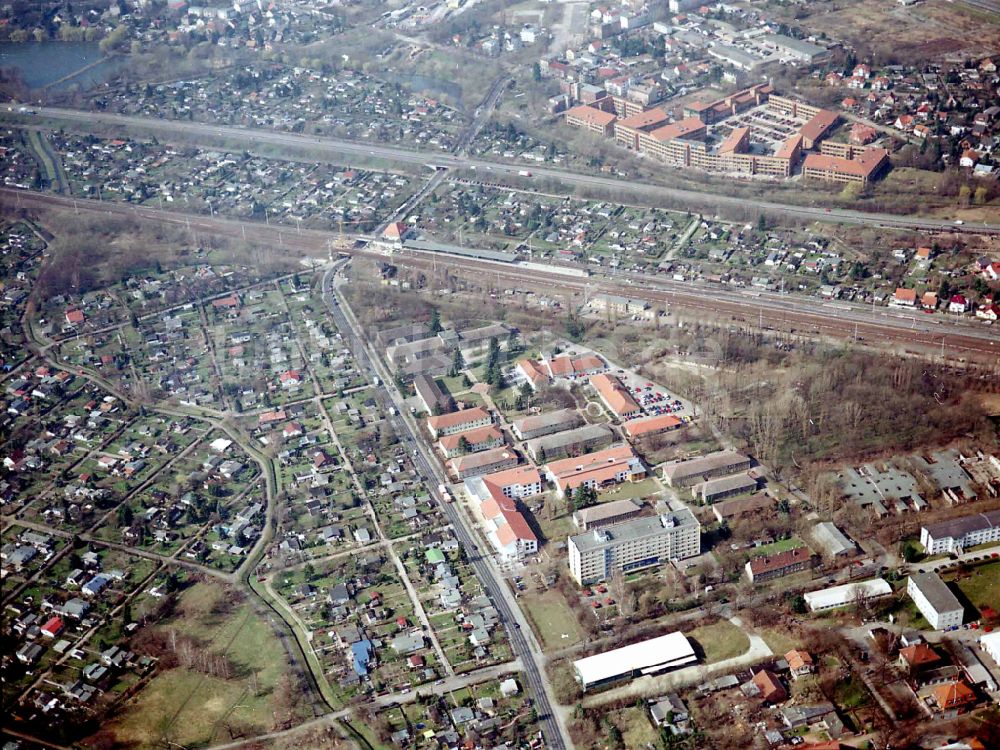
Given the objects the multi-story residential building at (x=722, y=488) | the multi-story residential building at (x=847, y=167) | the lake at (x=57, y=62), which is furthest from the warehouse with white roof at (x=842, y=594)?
the lake at (x=57, y=62)

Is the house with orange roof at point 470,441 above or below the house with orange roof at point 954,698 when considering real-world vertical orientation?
below

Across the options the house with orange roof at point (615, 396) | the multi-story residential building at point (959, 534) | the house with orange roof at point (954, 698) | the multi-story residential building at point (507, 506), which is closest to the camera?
the house with orange roof at point (954, 698)

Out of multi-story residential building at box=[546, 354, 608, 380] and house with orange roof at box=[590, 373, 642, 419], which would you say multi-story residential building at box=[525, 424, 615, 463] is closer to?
house with orange roof at box=[590, 373, 642, 419]

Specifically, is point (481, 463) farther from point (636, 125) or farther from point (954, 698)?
point (636, 125)

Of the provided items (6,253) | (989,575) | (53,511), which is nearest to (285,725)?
(53,511)

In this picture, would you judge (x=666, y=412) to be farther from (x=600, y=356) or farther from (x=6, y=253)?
(x=6, y=253)

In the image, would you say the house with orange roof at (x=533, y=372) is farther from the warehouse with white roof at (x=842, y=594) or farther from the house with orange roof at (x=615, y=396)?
the warehouse with white roof at (x=842, y=594)
